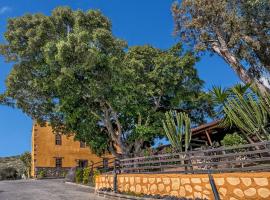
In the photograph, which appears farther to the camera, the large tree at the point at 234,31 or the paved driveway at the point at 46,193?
the large tree at the point at 234,31

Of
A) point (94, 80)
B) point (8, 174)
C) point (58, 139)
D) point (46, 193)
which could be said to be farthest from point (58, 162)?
point (46, 193)

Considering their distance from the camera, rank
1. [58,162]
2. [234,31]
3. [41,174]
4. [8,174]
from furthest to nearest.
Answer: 1. [8,174]
2. [58,162]
3. [41,174]
4. [234,31]

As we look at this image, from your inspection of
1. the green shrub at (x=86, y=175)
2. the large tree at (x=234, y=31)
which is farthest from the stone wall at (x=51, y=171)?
the large tree at (x=234, y=31)

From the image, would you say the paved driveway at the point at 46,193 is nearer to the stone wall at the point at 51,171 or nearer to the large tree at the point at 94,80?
the large tree at the point at 94,80

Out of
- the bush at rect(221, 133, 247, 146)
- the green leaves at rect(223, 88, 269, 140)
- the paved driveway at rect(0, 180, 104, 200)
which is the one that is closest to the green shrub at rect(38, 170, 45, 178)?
the paved driveway at rect(0, 180, 104, 200)

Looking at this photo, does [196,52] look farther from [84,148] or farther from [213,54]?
[84,148]

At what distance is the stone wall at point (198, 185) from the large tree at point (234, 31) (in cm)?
1279

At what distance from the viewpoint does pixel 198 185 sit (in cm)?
1200

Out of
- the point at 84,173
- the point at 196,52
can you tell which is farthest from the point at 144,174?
the point at 196,52

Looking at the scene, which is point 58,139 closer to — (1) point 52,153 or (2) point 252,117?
(1) point 52,153

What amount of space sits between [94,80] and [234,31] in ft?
37.3

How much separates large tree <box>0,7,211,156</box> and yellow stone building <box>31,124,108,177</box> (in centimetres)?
1492

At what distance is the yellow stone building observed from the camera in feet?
135

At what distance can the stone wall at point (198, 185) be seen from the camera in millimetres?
9844
